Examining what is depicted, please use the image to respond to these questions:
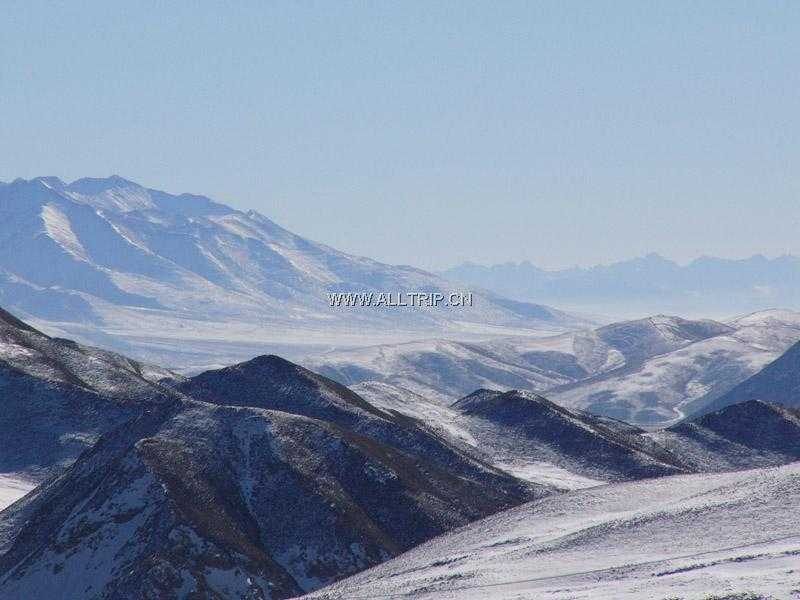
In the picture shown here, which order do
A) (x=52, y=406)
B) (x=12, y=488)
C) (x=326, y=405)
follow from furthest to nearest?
1. (x=52, y=406)
2. (x=326, y=405)
3. (x=12, y=488)

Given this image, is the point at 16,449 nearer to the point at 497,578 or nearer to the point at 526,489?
the point at 526,489


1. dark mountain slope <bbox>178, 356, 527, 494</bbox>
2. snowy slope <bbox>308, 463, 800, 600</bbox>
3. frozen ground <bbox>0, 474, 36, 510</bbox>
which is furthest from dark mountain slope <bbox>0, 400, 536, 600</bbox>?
frozen ground <bbox>0, 474, 36, 510</bbox>

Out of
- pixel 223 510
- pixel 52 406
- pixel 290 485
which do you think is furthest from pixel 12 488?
pixel 223 510

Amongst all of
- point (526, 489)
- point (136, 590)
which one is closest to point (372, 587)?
point (136, 590)

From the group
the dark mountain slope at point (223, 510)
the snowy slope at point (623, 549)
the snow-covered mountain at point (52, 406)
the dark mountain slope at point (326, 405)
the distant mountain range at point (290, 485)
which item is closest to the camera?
the snowy slope at point (623, 549)

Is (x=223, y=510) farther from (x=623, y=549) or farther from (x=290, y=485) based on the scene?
(x=623, y=549)

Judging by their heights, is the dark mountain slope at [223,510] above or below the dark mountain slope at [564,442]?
below

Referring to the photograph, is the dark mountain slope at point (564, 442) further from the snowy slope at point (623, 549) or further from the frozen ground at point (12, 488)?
the frozen ground at point (12, 488)

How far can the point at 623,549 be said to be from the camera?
9581 centimetres

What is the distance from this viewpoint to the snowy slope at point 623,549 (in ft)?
263

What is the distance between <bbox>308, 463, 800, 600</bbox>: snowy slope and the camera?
263 feet

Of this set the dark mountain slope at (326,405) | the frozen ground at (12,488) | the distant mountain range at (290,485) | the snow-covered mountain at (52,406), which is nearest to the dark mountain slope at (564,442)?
the distant mountain range at (290,485)

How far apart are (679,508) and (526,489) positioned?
50124 millimetres

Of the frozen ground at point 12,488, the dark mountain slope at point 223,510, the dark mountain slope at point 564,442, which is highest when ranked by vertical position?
the dark mountain slope at point 564,442
